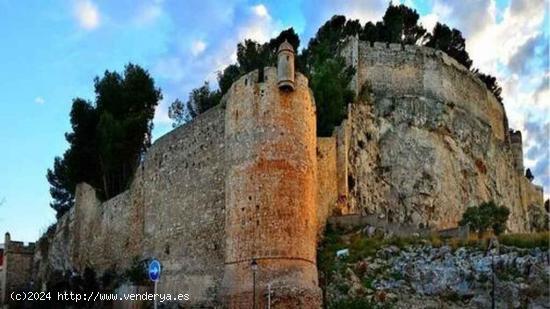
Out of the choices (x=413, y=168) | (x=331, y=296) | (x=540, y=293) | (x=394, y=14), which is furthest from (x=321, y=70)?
(x=540, y=293)

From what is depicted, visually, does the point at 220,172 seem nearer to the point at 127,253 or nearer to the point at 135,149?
the point at 127,253

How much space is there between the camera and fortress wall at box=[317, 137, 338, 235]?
26953 mm

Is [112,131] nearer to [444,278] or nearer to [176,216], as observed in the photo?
[176,216]

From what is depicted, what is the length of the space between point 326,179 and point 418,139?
450 inches

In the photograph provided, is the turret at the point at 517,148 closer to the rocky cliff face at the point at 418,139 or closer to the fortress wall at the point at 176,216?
the rocky cliff face at the point at 418,139

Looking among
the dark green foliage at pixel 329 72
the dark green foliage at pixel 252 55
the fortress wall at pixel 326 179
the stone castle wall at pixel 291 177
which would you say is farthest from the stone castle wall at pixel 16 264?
the fortress wall at pixel 326 179

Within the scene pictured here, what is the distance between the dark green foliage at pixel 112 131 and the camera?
33.2 meters

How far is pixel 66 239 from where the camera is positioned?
35688 millimetres

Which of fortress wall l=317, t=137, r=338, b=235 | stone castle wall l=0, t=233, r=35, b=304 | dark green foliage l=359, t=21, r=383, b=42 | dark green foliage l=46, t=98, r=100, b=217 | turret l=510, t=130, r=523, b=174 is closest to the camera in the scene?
fortress wall l=317, t=137, r=338, b=235

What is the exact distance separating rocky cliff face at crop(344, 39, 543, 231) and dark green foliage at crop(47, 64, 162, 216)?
8831 millimetres

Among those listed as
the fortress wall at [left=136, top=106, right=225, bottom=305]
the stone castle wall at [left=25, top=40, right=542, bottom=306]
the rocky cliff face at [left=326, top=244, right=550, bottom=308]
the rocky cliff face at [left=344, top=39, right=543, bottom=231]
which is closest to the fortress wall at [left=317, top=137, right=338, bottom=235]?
the stone castle wall at [left=25, top=40, right=542, bottom=306]

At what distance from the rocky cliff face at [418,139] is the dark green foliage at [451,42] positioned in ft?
10.00

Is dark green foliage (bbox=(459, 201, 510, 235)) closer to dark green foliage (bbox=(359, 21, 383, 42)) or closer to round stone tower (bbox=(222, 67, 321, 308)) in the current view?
round stone tower (bbox=(222, 67, 321, 308))

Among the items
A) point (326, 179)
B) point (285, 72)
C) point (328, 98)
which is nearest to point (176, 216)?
point (326, 179)
